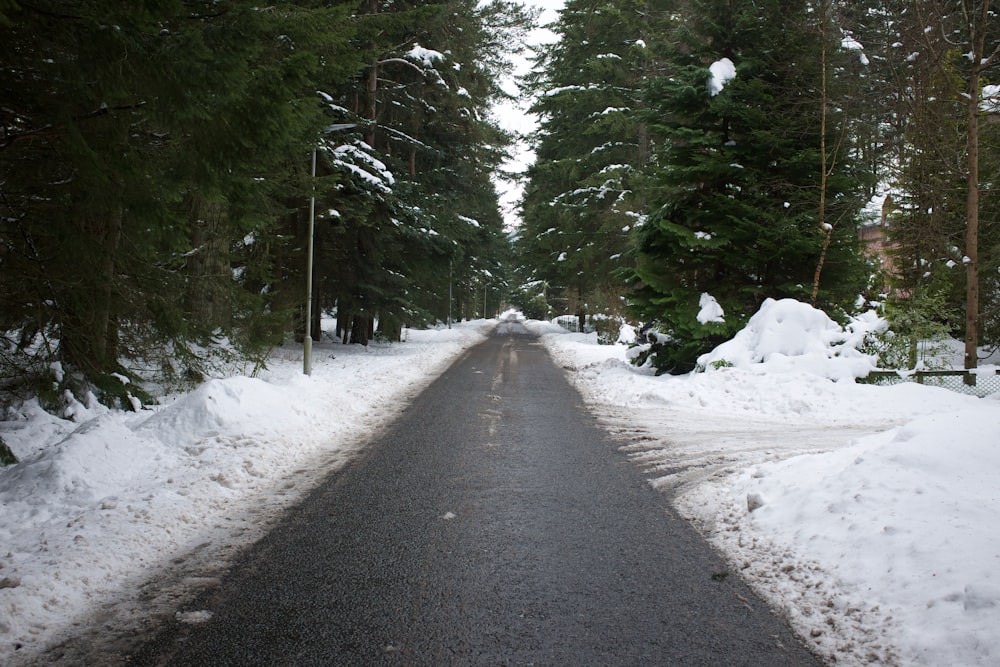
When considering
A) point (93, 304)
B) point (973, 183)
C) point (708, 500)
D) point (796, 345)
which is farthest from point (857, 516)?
point (973, 183)

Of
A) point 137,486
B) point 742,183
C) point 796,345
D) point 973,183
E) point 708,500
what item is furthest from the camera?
point 742,183

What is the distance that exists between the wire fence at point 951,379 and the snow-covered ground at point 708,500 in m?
1.62

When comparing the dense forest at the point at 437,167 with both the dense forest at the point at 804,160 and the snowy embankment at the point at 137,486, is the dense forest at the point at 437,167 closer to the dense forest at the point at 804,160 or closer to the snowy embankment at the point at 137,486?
the dense forest at the point at 804,160

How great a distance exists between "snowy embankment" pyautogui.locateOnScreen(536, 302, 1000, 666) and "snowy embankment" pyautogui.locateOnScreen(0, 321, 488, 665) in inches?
151

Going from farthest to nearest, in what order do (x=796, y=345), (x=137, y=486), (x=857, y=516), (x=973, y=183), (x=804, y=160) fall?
(x=804, y=160)
(x=796, y=345)
(x=973, y=183)
(x=137, y=486)
(x=857, y=516)

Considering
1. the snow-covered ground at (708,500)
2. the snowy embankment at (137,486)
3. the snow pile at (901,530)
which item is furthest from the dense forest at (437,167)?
the snow pile at (901,530)

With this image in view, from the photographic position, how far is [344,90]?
19.2 m

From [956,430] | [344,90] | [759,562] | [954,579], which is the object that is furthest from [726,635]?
[344,90]

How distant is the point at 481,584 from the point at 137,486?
3512mm

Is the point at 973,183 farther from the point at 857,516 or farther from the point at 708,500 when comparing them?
the point at 857,516

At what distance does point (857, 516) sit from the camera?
13.3ft

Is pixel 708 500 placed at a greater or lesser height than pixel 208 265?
lesser

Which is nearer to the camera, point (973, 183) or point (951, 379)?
point (951, 379)

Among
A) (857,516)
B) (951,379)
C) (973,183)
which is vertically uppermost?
(973,183)
